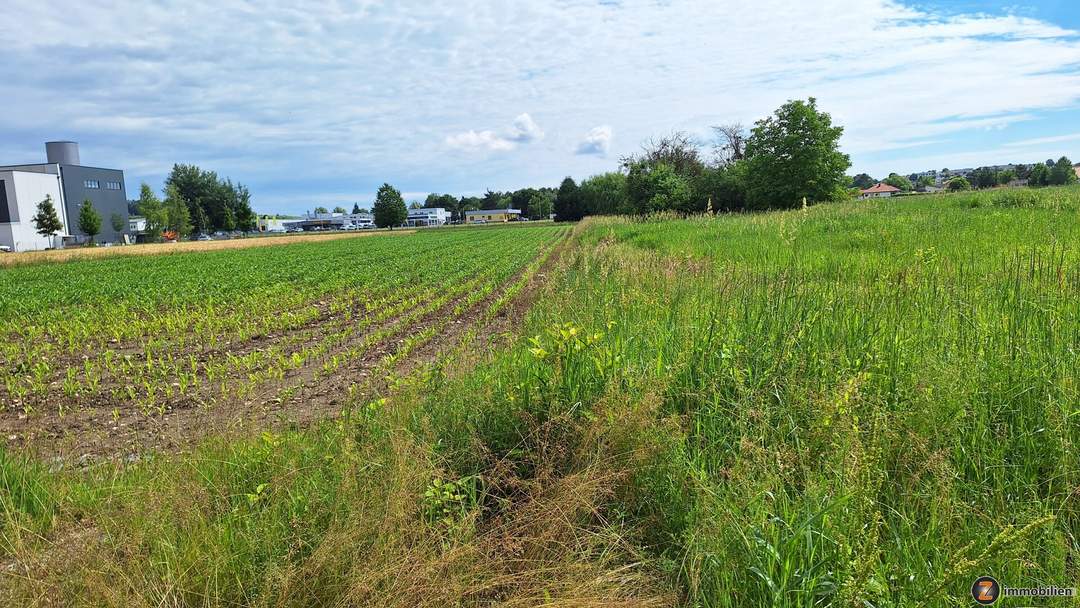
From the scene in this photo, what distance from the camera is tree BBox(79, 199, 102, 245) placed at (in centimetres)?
7362

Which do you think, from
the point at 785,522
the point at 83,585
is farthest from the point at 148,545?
the point at 785,522

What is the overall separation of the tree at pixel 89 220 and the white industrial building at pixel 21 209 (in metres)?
3.47

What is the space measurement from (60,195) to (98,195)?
23.0 feet

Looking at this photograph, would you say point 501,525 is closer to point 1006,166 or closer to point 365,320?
point 365,320

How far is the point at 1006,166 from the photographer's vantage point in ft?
328

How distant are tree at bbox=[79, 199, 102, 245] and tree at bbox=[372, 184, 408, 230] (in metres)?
52.5

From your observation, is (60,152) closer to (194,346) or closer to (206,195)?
(206,195)

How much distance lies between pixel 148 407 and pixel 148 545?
15.5 feet

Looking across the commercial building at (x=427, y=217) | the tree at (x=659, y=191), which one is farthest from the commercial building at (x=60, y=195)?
the tree at (x=659, y=191)

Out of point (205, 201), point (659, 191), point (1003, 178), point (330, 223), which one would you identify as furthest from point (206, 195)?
point (1003, 178)

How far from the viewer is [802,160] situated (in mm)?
50688

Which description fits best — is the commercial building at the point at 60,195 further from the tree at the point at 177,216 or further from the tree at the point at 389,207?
the tree at the point at 389,207

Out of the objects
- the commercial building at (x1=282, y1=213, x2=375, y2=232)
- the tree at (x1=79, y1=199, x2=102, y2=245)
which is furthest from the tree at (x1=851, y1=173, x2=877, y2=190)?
the tree at (x1=79, y1=199, x2=102, y2=245)

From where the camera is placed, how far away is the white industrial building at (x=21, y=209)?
6850cm
